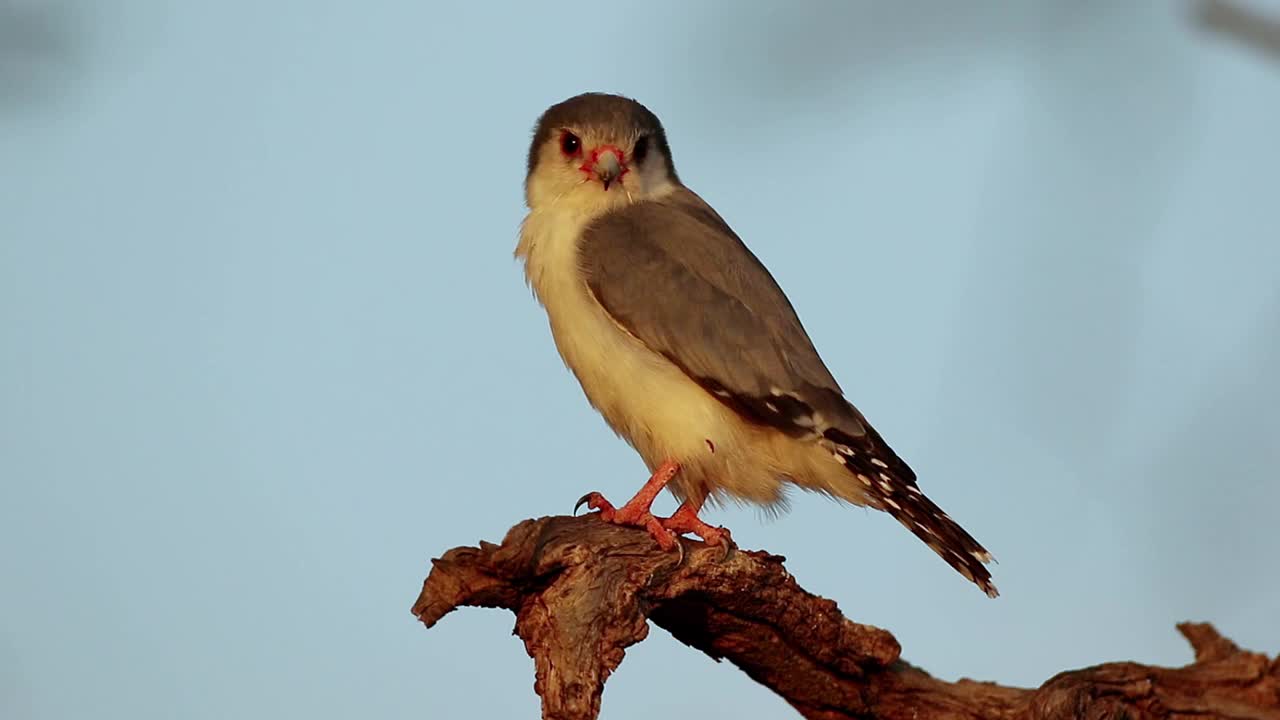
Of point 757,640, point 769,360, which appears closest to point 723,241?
point 769,360

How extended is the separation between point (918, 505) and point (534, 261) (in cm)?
182

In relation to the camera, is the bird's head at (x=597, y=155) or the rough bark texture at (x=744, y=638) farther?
the bird's head at (x=597, y=155)

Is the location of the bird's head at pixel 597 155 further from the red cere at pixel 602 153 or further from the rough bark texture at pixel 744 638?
the rough bark texture at pixel 744 638

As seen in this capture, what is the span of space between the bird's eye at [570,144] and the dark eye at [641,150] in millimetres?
238

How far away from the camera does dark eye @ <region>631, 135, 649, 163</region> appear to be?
19.4ft

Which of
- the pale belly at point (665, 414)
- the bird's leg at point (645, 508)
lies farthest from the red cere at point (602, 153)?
the bird's leg at point (645, 508)

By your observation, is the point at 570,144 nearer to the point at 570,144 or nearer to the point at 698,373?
the point at 570,144

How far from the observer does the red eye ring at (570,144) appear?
5865 mm

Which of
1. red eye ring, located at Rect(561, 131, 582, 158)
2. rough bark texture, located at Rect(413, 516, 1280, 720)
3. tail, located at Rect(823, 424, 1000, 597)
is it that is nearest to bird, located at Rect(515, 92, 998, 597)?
tail, located at Rect(823, 424, 1000, 597)

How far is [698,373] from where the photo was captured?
16.6 ft

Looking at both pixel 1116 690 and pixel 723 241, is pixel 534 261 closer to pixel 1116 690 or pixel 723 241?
pixel 723 241

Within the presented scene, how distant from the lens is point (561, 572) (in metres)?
4.03

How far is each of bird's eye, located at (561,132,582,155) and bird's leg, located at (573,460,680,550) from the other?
152 cm

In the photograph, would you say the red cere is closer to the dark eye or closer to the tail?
the dark eye
